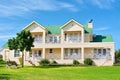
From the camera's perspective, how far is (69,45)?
218ft

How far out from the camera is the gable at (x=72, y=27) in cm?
6762

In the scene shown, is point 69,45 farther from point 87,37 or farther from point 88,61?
point 88,61

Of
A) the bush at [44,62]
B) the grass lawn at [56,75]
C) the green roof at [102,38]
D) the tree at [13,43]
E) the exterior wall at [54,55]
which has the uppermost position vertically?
the green roof at [102,38]

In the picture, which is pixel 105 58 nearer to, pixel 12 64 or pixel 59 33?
pixel 59 33

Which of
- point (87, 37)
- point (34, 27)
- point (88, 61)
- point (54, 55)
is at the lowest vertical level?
point (88, 61)

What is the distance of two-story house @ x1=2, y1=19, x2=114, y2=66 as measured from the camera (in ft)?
214

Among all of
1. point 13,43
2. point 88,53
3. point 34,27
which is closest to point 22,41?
point 13,43

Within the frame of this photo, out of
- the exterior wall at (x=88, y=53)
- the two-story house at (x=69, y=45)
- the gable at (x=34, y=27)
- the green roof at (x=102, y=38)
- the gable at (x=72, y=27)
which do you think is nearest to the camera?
A: the two-story house at (x=69, y=45)

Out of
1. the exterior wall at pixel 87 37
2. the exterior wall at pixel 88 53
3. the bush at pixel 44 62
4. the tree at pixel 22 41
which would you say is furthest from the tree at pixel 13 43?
the exterior wall at pixel 87 37

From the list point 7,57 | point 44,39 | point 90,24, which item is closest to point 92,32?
point 90,24

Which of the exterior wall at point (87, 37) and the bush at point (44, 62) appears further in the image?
the exterior wall at point (87, 37)

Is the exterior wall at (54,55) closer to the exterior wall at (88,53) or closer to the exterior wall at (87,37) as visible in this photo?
the exterior wall at (88,53)

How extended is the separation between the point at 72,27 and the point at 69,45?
13.1 feet

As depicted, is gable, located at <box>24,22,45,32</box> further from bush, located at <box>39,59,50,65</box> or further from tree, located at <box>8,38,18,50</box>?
tree, located at <box>8,38,18,50</box>
